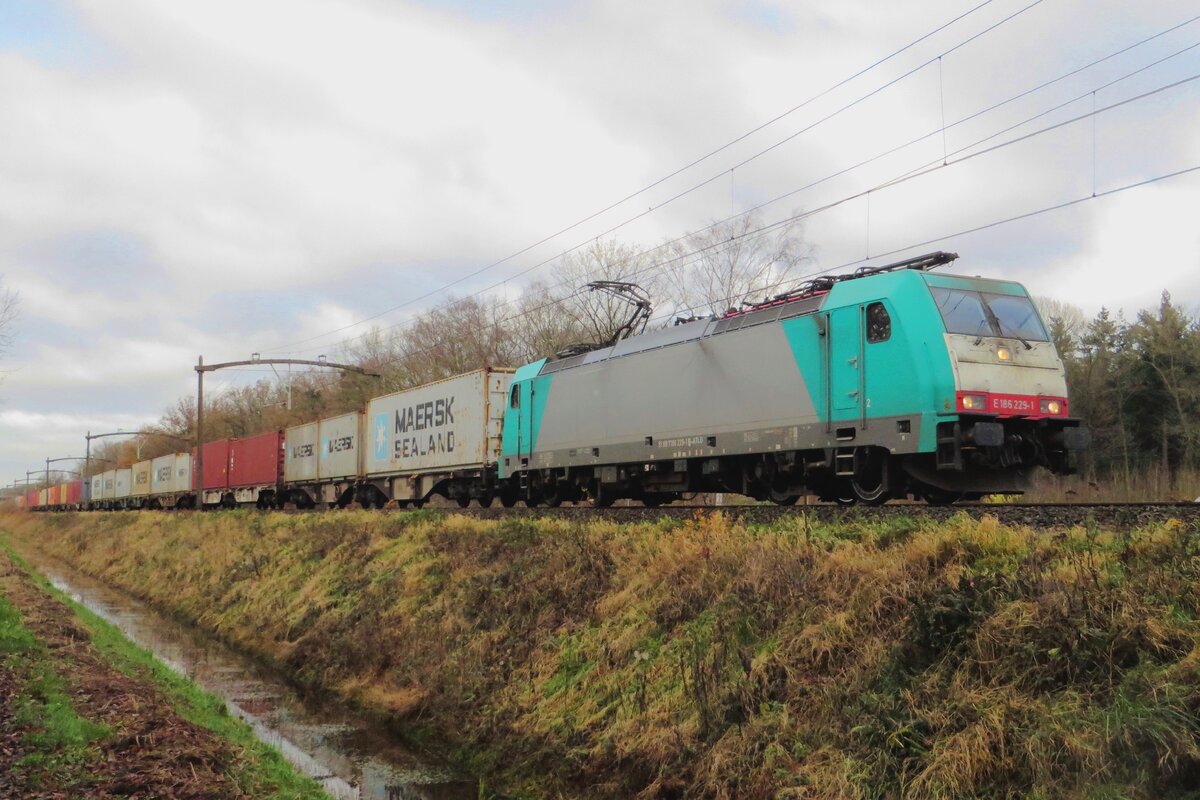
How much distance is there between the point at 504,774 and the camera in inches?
365

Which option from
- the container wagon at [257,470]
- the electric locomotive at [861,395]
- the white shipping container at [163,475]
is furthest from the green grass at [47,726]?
the white shipping container at [163,475]

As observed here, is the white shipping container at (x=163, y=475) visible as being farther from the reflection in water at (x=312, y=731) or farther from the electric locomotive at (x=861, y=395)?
the electric locomotive at (x=861, y=395)

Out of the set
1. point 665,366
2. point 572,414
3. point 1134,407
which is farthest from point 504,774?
point 1134,407

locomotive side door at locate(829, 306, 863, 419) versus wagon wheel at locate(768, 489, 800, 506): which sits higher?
locomotive side door at locate(829, 306, 863, 419)

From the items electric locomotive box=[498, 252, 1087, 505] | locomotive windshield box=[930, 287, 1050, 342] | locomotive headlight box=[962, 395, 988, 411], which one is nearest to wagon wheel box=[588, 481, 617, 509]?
electric locomotive box=[498, 252, 1087, 505]

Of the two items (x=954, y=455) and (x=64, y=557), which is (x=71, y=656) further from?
(x=64, y=557)

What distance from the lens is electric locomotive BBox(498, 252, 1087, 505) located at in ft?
36.3

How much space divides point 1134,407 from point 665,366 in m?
24.2

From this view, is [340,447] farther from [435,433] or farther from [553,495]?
[553,495]

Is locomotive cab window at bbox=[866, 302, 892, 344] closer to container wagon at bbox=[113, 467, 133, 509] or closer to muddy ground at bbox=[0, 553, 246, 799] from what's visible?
muddy ground at bbox=[0, 553, 246, 799]

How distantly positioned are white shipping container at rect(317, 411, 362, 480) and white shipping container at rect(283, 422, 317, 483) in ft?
2.18

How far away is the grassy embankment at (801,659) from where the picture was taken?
17.8 feet

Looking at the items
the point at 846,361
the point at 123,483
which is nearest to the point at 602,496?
the point at 846,361

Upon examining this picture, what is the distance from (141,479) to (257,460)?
23196 mm
